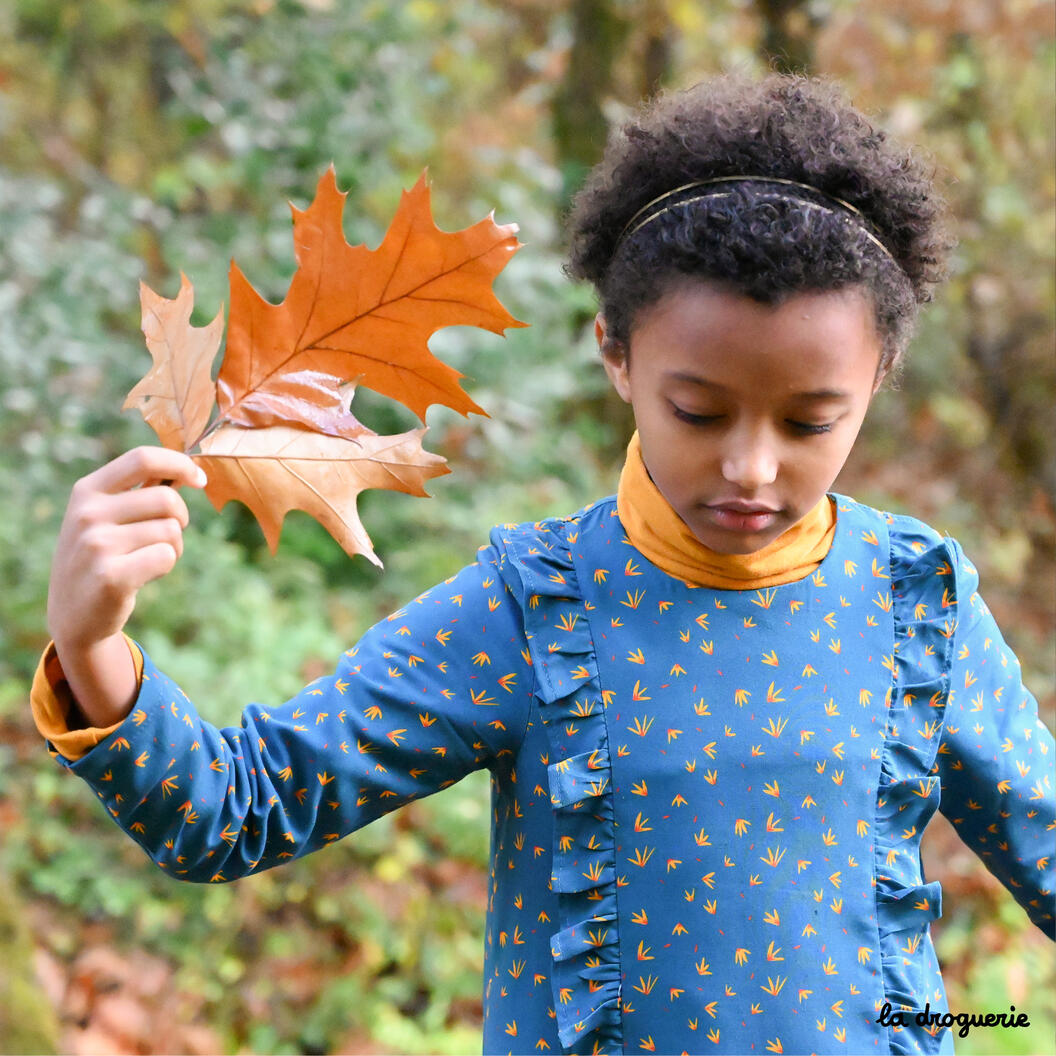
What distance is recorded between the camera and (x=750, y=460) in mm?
1151

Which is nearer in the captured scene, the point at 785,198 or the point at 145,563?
the point at 145,563

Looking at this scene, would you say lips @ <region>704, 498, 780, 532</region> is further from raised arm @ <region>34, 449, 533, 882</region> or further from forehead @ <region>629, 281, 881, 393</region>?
raised arm @ <region>34, 449, 533, 882</region>

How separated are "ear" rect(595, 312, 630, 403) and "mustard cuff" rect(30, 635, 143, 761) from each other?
2.19ft

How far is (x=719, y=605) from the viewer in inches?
51.0

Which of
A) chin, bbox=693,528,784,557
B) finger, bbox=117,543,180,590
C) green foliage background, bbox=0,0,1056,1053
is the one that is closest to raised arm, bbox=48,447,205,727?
finger, bbox=117,543,180,590

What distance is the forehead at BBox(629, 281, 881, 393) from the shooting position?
3.73 ft

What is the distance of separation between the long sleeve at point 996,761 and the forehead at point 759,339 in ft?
1.12

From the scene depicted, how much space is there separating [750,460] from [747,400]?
0.06m

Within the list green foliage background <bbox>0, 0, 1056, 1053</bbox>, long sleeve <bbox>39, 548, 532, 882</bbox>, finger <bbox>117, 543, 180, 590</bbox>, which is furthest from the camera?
green foliage background <bbox>0, 0, 1056, 1053</bbox>

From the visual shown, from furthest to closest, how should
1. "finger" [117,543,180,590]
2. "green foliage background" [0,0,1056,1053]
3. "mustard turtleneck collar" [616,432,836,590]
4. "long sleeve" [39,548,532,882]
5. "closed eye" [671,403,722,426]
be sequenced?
"green foliage background" [0,0,1056,1053]
"mustard turtleneck collar" [616,432,836,590]
"closed eye" [671,403,722,426]
"long sleeve" [39,548,532,882]
"finger" [117,543,180,590]

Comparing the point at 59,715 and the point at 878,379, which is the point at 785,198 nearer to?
the point at 878,379

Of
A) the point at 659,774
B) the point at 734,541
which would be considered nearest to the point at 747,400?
the point at 734,541

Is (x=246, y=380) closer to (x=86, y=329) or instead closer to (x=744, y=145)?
(x=744, y=145)

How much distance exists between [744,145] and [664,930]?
2.75ft
